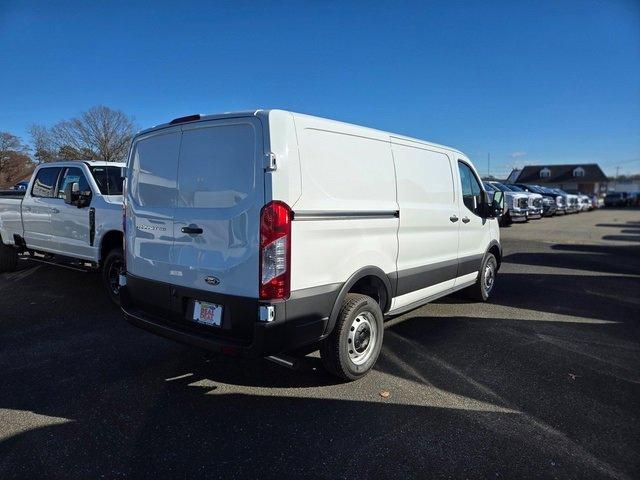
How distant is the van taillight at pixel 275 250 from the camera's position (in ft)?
9.81

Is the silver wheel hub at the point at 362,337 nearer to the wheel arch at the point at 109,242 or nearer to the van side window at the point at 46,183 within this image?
the wheel arch at the point at 109,242

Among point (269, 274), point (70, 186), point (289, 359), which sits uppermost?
point (70, 186)

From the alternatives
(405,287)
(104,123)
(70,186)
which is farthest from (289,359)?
(104,123)

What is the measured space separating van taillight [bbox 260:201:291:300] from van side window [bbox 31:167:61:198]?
19.2ft

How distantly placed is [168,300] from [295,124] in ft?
5.92

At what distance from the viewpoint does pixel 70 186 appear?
257 inches

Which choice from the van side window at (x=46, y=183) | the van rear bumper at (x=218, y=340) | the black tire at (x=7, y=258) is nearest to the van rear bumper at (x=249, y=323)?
the van rear bumper at (x=218, y=340)

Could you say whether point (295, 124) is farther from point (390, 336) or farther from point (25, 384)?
point (25, 384)

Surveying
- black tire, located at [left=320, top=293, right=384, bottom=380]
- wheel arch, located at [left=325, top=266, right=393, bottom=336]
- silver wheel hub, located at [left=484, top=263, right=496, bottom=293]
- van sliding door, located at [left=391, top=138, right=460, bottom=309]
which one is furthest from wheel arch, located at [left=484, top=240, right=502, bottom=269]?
black tire, located at [left=320, top=293, right=384, bottom=380]

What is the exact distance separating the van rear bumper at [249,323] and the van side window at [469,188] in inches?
115

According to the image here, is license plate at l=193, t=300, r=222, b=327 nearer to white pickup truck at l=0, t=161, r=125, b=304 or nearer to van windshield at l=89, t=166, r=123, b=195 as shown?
white pickup truck at l=0, t=161, r=125, b=304

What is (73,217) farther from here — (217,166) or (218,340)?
(218,340)

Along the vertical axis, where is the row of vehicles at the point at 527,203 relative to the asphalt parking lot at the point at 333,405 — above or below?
above

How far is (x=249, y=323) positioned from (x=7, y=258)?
7.65 m
